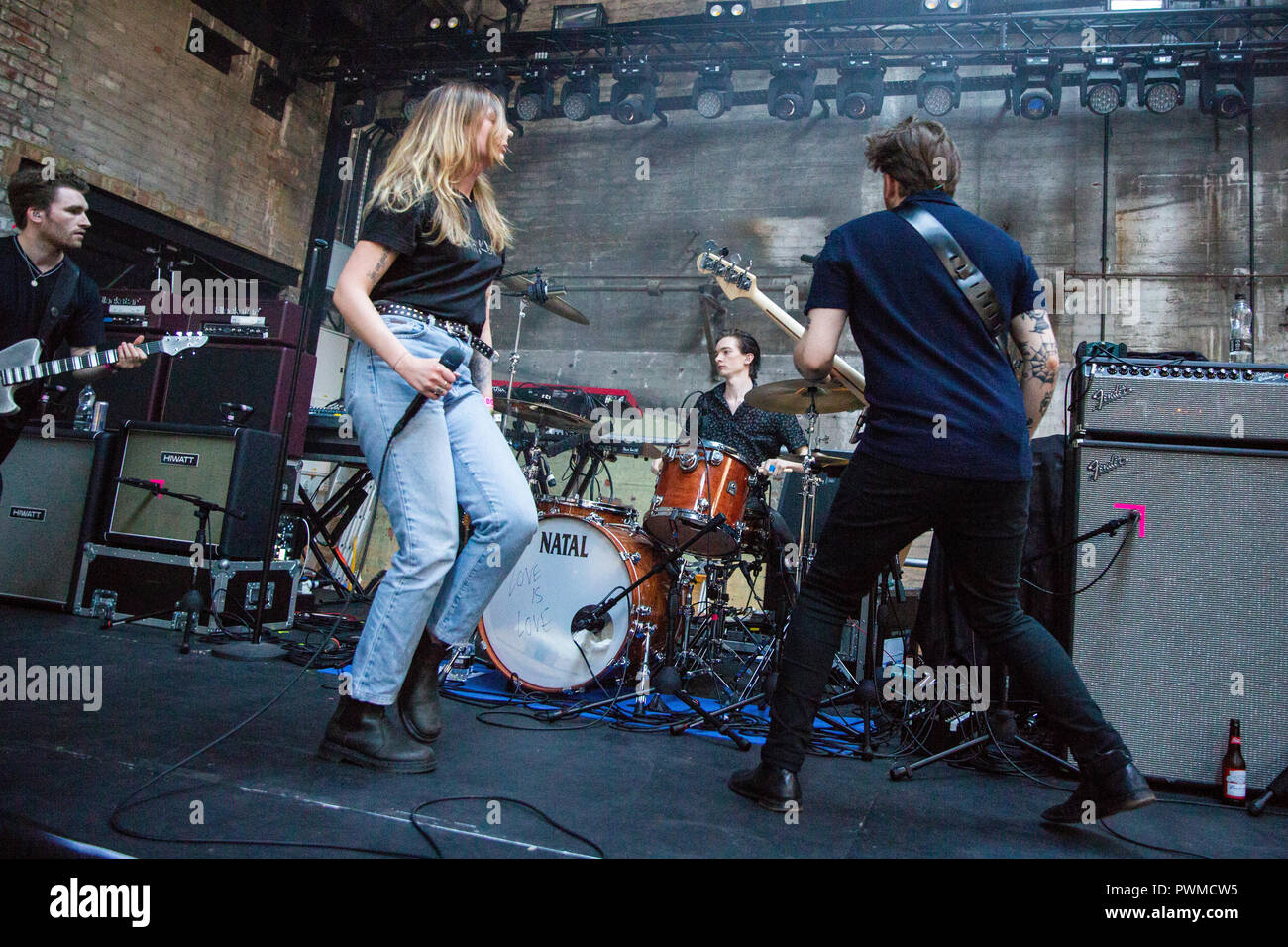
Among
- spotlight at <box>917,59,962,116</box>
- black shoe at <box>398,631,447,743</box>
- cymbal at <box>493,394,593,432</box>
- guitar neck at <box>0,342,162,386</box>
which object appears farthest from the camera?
spotlight at <box>917,59,962,116</box>

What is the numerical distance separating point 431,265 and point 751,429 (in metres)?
2.74

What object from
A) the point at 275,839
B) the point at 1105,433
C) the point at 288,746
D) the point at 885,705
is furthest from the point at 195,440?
the point at 1105,433

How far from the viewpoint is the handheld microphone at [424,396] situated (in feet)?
6.31

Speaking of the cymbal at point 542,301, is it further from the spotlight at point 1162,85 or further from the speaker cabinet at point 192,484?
the spotlight at point 1162,85

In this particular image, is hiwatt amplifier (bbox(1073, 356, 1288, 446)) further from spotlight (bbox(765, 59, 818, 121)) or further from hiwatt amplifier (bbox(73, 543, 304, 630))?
spotlight (bbox(765, 59, 818, 121))

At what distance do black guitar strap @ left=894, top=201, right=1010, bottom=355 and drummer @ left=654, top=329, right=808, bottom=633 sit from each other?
1.99 meters

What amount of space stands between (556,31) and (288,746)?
330 inches

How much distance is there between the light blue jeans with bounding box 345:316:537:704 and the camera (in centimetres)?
202

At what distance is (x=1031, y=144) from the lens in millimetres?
8828

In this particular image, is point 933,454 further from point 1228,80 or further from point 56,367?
point 1228,80

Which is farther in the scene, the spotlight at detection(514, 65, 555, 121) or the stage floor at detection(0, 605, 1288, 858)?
the spotlight at detection(514, 65, 555, 121)

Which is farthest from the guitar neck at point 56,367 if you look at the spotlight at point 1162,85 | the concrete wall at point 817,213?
the spotlight at point 1162,85

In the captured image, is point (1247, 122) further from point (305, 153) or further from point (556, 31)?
point (305, 153)

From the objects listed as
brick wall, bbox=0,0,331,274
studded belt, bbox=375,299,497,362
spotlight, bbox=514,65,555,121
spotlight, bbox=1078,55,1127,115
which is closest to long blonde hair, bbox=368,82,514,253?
studded belt, bbox=375,299,497,362
